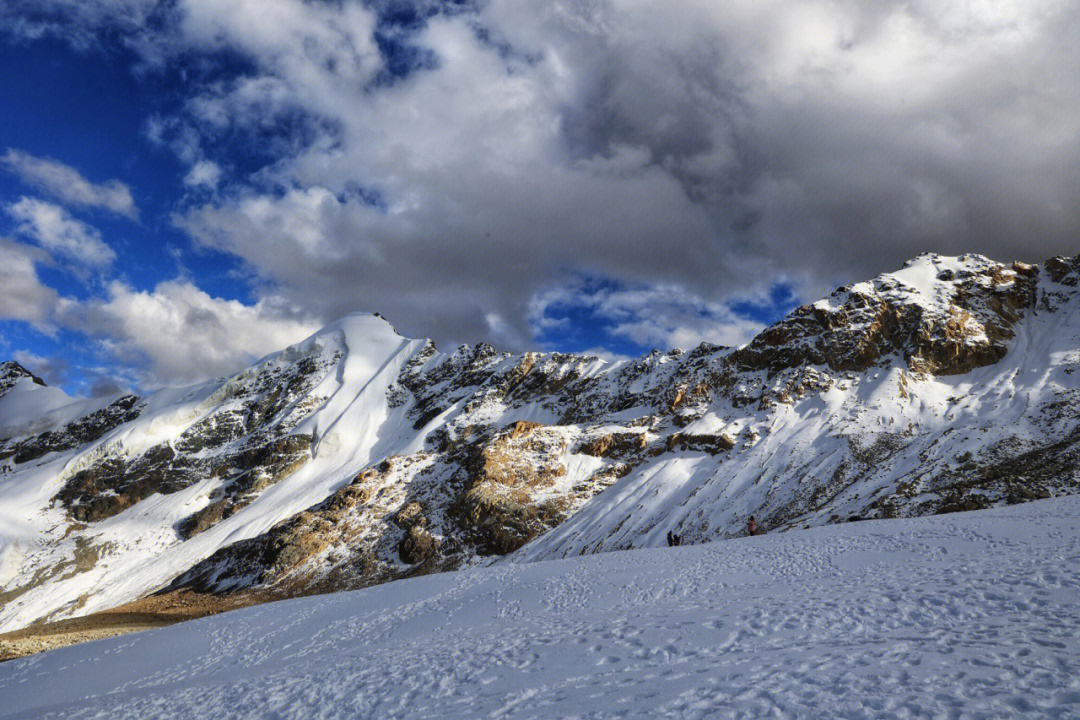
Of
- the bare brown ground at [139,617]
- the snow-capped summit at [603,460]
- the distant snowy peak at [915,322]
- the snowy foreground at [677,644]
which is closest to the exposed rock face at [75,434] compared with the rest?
the snow-capped summit at [603,460]

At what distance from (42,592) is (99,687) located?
4464 inches

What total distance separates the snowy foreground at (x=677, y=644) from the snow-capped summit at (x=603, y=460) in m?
29.2

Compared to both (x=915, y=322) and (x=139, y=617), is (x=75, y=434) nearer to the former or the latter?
(x=139, y=617)

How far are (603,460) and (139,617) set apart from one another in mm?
68881

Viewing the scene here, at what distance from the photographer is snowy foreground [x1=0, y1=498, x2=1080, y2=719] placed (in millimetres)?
8031

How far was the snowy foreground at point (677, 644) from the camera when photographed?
8.03m

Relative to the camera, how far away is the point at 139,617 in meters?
63.3

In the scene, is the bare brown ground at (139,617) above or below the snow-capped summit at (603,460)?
below

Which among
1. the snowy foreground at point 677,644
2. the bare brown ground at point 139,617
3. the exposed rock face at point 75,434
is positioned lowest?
the bare brown ground at point 139,617

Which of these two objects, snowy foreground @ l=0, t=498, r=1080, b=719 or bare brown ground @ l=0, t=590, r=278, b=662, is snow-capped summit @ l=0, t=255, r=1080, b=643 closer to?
bare brown ground @ l=0, t=590, r=278, b=662

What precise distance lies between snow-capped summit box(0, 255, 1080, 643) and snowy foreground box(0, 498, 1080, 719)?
29.2 m

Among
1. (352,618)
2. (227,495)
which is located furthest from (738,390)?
(227,495)

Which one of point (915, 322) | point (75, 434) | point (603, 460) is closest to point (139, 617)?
point (603, 460)

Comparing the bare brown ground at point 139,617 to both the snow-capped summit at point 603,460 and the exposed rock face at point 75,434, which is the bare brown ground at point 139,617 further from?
the exposed rock face at point 75,434
